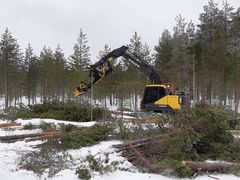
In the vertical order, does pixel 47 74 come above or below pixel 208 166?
above

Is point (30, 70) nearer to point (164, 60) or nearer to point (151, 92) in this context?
point (164, 60)

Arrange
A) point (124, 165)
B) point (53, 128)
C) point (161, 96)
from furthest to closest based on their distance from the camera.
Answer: point (161, 96), point (53, 128), point (124, 165)

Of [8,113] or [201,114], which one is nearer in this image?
[201,114]

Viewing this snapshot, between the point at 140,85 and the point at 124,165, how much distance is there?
26.3 meters

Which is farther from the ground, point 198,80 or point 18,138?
point 198,80

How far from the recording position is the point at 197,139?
26.3 feet

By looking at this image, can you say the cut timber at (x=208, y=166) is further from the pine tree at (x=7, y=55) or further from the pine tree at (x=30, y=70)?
the pine tree at (x=30, y=70)

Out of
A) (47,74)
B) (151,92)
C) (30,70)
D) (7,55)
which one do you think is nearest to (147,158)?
(151,92)

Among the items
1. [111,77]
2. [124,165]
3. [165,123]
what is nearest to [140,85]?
[111,77]

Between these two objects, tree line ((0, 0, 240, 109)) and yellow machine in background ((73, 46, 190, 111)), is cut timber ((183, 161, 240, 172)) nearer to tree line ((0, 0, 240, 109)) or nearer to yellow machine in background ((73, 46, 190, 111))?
yellow machine in background ((73, 46, 190, 111))

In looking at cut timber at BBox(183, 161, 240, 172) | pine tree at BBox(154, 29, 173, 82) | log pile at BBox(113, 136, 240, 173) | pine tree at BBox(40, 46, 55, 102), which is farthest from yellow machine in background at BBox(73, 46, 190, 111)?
pine tree at BBox(40, 46, 55, 102)

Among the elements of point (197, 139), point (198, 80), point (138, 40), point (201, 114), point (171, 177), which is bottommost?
point (171, 177)

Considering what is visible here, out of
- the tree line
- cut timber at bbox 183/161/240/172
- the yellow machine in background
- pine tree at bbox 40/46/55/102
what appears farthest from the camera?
pine tree at bbox 40/46/55/102

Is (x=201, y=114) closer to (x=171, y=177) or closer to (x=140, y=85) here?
(x=171, y=177)
